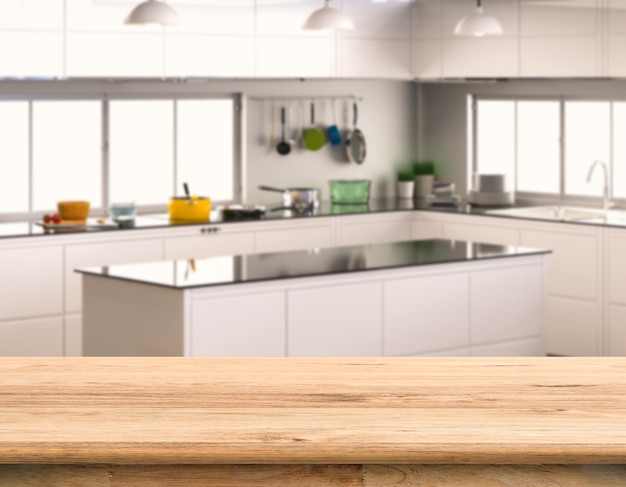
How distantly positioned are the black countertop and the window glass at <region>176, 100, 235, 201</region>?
2.22 meters

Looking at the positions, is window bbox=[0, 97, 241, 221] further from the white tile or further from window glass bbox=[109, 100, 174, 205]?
the white tile

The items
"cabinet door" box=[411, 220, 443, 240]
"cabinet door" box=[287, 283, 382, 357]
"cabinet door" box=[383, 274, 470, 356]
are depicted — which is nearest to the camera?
"cabinet door" box=[287, 283, 382, 357]

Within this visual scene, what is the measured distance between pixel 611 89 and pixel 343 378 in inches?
245

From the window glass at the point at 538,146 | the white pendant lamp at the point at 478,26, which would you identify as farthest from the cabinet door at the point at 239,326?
the window glass at the point at 538,146

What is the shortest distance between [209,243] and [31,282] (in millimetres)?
1134

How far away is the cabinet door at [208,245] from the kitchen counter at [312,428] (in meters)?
5.17

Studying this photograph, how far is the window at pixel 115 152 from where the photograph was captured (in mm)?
7047

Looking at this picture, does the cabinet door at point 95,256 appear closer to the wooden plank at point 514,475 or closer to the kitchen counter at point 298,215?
the kitchen counter at point 298,215

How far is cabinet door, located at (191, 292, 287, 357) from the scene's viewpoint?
4.59m

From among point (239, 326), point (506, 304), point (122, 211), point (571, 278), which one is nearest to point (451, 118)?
point (571, 278)

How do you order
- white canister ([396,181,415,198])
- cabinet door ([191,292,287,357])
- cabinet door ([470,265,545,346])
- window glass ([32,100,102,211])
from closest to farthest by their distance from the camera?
cabinet door ([191,292,287,357]), cabinet door ([470,265,545,346]), window glass ([32,100,102,211]), white canister ([396,181,415,198])

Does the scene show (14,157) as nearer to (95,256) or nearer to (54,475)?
(95,256)

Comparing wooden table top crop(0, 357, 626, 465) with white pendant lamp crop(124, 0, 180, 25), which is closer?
wooden table top crop(0, 357, 626, 465)

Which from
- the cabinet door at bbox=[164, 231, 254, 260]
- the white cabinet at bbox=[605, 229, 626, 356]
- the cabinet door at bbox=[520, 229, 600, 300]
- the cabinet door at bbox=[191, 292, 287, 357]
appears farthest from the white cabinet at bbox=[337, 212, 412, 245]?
the cabinet door at bbox=[191, 292, 287, 357]
